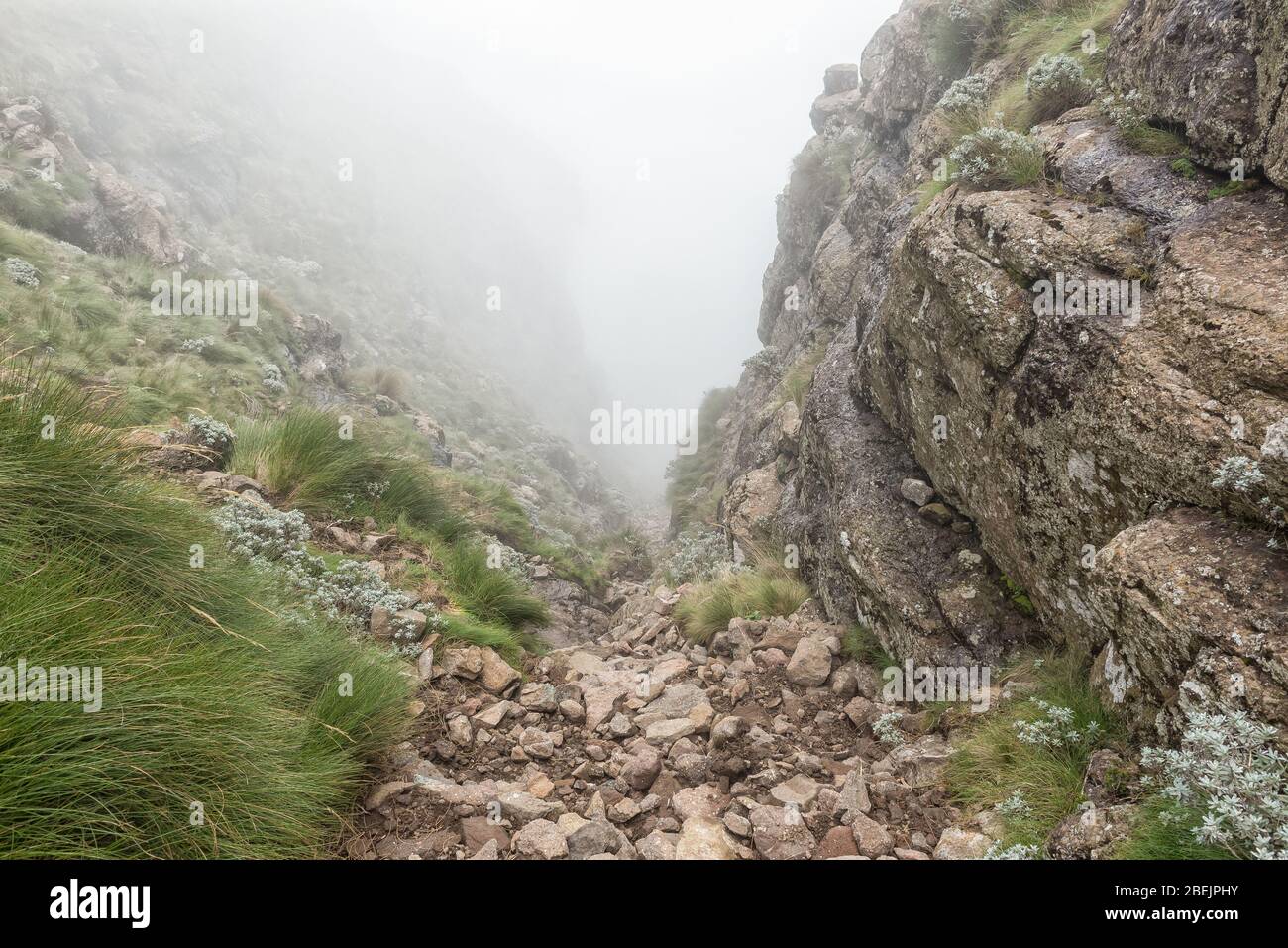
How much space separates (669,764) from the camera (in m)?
4.33

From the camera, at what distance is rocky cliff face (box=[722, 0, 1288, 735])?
2.92m

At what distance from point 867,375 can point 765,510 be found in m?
2.88

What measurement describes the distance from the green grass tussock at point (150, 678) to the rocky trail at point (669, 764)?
1.85ft

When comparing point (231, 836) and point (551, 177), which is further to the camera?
point (551, 177)

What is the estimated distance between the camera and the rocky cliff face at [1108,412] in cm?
292

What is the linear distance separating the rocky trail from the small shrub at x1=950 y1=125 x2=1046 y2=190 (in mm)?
4102

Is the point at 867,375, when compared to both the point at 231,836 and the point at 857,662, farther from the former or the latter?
the point at 231,836

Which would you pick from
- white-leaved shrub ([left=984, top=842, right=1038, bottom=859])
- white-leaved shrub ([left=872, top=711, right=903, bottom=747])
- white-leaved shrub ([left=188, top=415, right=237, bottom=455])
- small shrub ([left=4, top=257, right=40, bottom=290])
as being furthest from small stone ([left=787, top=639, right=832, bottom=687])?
small shrub ([left=4, top=257, right=40, bottom=290])

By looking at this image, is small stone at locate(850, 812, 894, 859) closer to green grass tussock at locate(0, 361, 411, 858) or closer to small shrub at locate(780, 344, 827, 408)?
green grass tussock at locate(0, 361, 411, 858)

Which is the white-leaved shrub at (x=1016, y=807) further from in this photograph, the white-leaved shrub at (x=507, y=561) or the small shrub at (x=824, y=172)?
the small shrub at (x=824, y=172)

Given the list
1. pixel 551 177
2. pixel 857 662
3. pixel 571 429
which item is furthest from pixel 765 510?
pixel 551 177

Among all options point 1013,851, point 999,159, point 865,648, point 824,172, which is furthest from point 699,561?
point 824,172

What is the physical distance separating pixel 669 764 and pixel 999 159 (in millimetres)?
5495

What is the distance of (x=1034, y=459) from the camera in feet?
13.7
